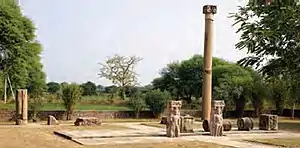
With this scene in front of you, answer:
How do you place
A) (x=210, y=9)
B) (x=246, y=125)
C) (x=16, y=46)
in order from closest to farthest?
1. (x=246, y=125)
2. (x=210, y=9)
3. (x=16, y=46)

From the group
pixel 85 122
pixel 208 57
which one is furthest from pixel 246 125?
pixel 85 122

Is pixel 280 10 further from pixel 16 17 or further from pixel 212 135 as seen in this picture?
pixel 16 17

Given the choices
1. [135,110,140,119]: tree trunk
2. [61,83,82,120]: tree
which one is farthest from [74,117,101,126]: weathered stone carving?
[135,110,140,119]: tree trunk

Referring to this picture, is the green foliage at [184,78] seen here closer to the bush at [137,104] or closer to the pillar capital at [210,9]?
the bush at [137,104]

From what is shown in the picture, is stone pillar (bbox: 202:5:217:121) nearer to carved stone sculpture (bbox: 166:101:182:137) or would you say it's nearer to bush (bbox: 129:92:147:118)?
carved stone sculpture (bbox: 166:101:182:137)

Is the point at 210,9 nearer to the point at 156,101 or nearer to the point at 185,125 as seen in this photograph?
the point at 185,125

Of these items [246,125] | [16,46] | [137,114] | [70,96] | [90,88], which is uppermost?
[16,46]

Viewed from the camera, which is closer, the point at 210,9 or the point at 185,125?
the point at 185,125

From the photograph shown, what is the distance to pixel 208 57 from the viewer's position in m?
26.3

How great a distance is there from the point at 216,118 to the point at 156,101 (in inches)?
590

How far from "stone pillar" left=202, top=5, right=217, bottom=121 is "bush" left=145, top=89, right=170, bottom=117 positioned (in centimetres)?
787

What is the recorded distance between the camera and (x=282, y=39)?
311 inches

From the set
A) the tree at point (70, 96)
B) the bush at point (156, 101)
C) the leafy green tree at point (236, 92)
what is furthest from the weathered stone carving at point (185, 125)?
the leafy green tree at point (236, 92)

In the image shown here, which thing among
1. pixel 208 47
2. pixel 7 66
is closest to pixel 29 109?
pixel 7 66
